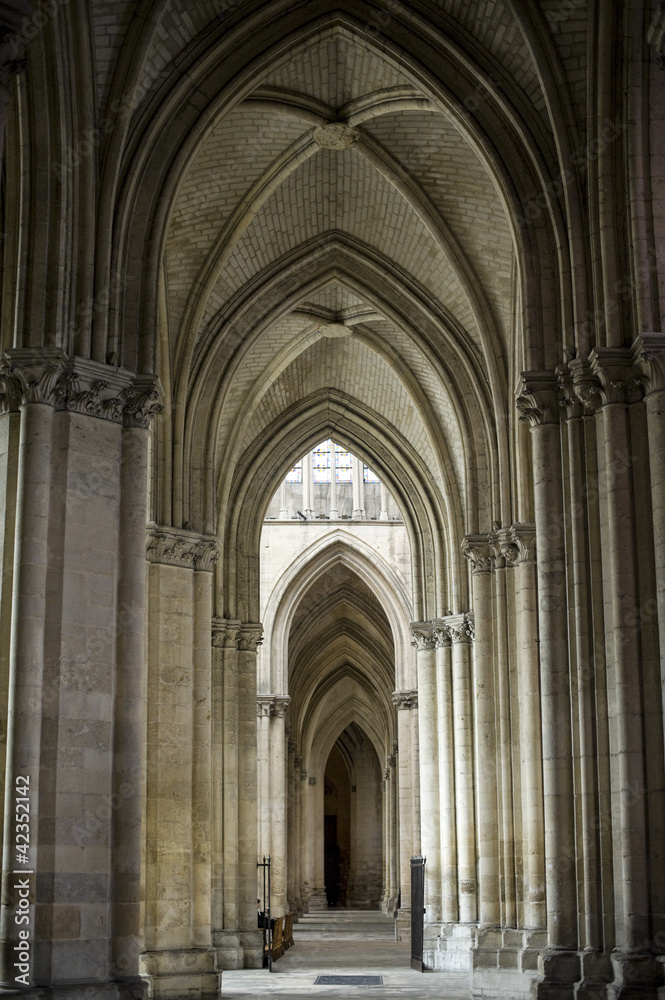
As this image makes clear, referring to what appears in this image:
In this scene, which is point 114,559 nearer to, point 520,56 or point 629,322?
point 629,322

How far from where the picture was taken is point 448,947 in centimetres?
2252

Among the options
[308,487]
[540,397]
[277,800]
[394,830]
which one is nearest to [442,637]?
[540,397]

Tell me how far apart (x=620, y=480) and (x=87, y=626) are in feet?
17.0

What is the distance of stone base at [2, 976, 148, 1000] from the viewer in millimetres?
11312

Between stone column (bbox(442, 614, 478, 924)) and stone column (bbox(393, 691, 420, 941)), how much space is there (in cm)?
903

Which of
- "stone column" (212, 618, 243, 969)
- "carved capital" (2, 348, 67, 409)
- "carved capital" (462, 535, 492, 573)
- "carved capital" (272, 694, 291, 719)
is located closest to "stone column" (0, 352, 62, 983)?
"carved capital" (2, 348, 67, 409)

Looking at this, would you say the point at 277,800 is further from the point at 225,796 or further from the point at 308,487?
the point at 225,796

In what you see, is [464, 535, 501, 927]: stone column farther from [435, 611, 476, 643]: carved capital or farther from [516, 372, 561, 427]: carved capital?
[516, 372, 561, 427]: carved capital

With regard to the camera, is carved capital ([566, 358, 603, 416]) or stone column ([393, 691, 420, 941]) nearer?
carved capital ([566, 358, 603, 416])

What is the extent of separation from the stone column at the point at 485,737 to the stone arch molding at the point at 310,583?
593 inches

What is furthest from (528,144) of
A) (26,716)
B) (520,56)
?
(26,716)

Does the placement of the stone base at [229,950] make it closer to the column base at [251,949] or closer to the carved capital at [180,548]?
the column base at [251,949]

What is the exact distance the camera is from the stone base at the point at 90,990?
11.3 meters

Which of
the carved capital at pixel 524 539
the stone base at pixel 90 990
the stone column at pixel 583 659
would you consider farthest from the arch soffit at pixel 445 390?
the stone base at pixel 90 990
